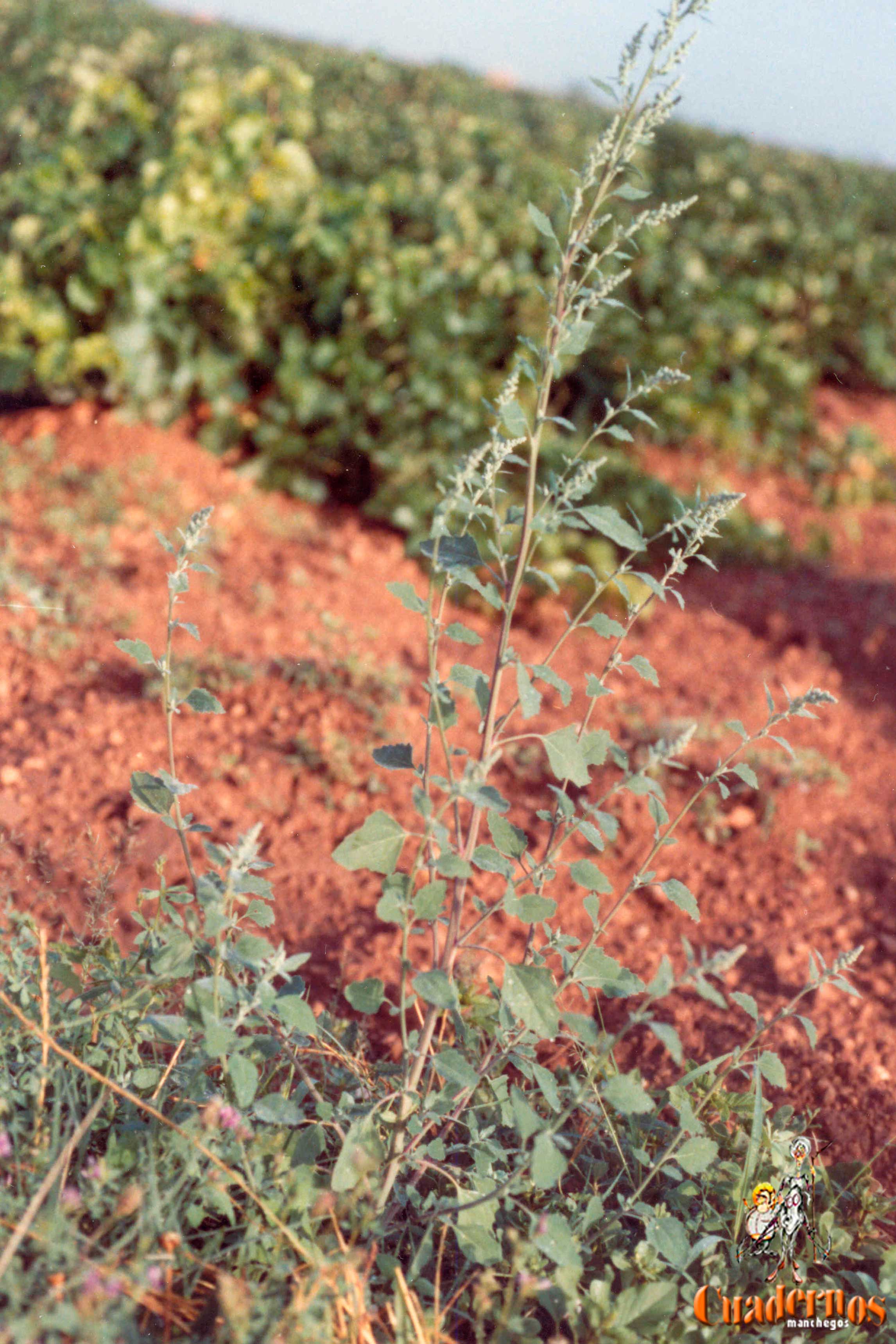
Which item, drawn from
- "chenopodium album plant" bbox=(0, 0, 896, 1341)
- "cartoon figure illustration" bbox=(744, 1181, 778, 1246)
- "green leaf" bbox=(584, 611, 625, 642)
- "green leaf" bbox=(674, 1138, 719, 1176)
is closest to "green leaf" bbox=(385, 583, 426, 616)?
"chenopodium album plant" bbox=(0, 0, 896, 1341)

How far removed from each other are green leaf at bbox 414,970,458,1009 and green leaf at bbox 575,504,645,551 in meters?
0.58

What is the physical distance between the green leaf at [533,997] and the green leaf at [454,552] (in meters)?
0.51

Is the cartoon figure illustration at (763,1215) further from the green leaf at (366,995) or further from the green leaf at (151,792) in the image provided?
the green leaf at (151,792)

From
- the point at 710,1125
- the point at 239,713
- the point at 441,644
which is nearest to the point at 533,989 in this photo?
the point at 710,1125

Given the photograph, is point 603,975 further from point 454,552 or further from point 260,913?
point 454,552

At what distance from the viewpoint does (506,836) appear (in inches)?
56.6

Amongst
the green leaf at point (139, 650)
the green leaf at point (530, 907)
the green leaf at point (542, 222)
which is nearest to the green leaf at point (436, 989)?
the green leaf at point (530, 907)

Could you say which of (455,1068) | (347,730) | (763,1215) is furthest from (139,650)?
(347,730)

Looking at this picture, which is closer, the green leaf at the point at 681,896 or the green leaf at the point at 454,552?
the green leaf at the point at 454,552

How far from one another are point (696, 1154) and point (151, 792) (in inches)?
37.0

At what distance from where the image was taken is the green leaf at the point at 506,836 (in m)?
1.43

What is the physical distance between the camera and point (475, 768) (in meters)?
1.25

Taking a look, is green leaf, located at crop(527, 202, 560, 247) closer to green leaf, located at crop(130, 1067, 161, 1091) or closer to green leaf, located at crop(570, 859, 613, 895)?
green leaf, located at crop(570, 859, 613, 895)

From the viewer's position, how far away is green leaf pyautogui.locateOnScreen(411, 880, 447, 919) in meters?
1.28
